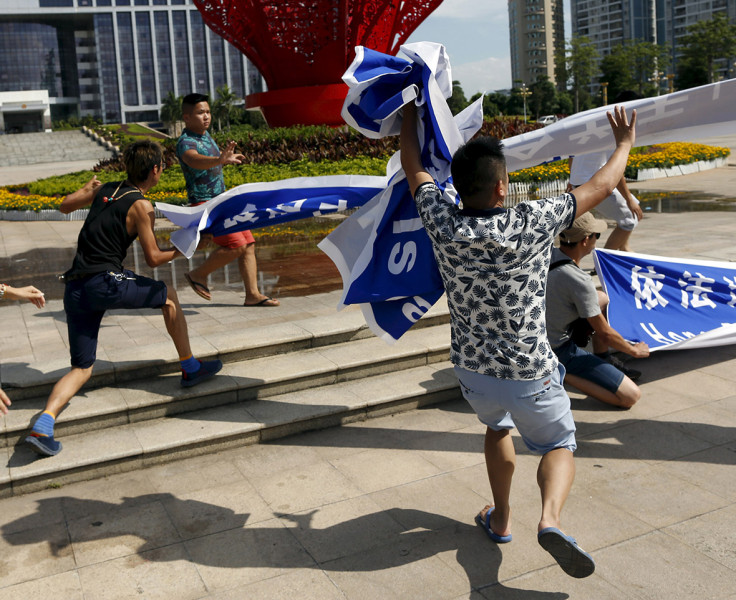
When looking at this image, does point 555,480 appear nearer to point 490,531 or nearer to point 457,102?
point 490,531

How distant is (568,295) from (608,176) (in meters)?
1.69

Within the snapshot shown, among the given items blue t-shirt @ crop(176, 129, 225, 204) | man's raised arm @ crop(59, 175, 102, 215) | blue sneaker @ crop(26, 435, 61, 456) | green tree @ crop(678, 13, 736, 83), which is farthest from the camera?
green tree @ crop(678, 13, 736, 83)

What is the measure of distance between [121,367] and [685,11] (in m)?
183

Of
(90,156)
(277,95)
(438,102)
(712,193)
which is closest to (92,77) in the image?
(90,156)

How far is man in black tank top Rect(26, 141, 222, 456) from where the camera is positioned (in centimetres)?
477

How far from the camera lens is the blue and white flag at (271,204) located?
5.46 m

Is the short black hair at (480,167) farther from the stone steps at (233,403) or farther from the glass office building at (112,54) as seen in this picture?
the glass office building at (112,54)

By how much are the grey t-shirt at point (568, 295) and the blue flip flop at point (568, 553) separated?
2.16 metres

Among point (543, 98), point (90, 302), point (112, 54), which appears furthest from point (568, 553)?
point (112, 54)

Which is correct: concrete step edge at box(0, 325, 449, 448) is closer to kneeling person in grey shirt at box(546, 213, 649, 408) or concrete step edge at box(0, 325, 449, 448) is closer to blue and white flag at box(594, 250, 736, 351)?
kneeling person in grey shirt at box(546, 213, 649, 408)

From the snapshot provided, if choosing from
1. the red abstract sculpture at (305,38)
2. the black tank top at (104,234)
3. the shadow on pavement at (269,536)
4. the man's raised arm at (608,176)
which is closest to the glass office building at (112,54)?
the red abstract sculpture at (305,38)

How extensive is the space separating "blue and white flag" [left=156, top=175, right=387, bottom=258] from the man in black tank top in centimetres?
80

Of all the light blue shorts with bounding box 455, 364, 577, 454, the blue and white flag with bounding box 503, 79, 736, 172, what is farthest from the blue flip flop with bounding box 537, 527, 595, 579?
the blue and white flag with bounding box 503, 79, 736, 172

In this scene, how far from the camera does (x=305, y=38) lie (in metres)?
22.6
